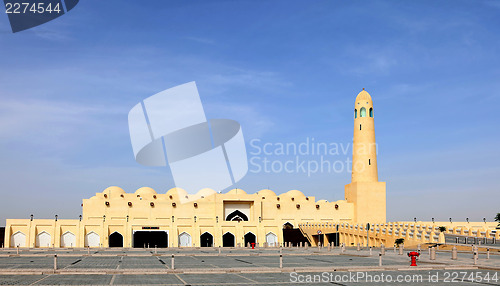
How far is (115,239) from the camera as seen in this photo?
79000 millimetres

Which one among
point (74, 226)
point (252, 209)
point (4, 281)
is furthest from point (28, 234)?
point (4, 281)

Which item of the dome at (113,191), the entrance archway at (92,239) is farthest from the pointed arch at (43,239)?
the dome at (113,191)

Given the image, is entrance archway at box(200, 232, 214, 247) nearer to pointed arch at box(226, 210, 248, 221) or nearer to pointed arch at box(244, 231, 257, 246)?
pointed arch at box(244, 231, 257, 246)

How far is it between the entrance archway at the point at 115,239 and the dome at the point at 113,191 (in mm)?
14805

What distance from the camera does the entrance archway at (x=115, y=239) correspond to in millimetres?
78500

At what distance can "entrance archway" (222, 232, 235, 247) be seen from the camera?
8136 centimetres

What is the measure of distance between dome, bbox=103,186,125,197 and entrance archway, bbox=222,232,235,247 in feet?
76.7

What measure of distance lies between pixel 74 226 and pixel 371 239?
4425cm

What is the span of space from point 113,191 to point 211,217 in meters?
20.5

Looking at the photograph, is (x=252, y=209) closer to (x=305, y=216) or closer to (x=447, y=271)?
(x=305, y=216)

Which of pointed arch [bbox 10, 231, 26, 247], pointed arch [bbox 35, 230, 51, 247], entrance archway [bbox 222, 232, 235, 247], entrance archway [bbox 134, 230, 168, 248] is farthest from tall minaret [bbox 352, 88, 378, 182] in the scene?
pointed arch [bbox 10, 231, 26, 247]

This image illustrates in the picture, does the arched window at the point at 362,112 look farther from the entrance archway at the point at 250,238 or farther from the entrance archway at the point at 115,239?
the entrance archway at the point at 115,239

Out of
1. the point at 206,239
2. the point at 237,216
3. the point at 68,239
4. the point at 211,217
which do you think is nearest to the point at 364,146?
the point at 237,216

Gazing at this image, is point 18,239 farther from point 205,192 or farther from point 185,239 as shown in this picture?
point 205,192
